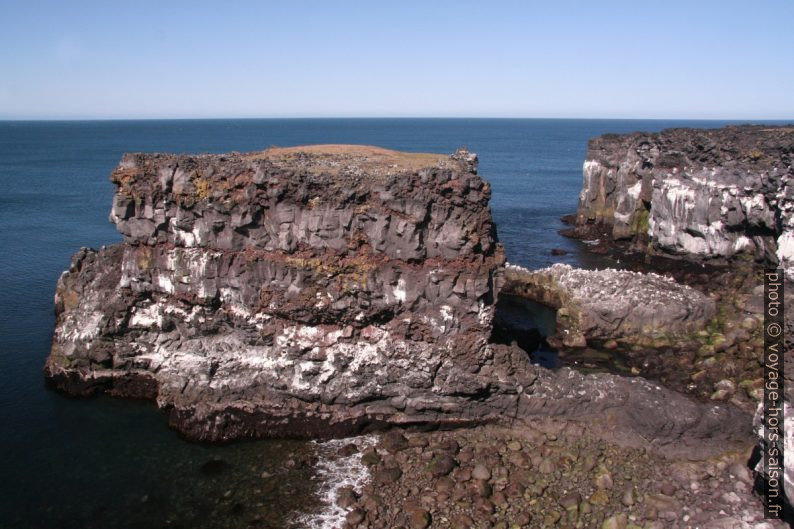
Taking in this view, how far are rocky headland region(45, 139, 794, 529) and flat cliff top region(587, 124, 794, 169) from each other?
21344 mm

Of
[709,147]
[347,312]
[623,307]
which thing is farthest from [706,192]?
[347,312]

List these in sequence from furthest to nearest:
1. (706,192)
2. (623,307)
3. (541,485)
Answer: (706,192)
(623,307)
(541,485)

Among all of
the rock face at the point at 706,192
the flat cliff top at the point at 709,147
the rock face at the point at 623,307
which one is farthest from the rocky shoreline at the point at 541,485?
the flat cliff top at the point at 709,147

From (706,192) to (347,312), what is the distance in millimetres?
33565

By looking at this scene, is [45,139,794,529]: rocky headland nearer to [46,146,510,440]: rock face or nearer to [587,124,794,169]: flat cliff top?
[46,146,510,440]: rock face

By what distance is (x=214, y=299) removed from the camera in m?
26.8

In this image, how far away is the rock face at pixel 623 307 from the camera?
113ft

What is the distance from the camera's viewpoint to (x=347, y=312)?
25.4m

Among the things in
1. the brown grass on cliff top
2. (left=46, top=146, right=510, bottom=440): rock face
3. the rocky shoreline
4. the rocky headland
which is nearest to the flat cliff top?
the rocky headland

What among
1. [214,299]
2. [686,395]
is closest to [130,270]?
[214,299]

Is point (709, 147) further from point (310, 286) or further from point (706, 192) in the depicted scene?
point (310, 286)

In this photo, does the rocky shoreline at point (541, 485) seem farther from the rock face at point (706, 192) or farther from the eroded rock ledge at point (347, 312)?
the rock face at point (706, 192)

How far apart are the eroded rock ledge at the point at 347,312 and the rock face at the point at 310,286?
6cm

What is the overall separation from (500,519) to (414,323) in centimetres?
865
